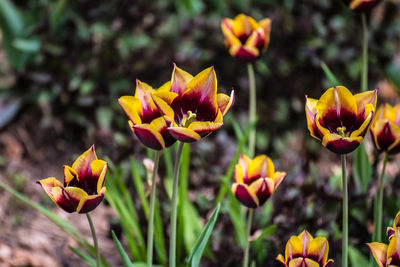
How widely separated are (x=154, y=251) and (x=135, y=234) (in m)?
0.10

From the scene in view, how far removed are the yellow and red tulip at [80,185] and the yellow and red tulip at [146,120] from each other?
0.27ft

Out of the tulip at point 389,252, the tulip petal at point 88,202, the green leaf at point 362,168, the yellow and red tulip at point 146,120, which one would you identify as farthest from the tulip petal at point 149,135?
the green leaf at point 362,168

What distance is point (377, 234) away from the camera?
1052 mm

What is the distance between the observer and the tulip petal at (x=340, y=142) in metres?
0.75

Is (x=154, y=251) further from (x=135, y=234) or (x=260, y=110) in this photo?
(x=260, y=110)

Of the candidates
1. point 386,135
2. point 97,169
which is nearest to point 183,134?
point 97,169

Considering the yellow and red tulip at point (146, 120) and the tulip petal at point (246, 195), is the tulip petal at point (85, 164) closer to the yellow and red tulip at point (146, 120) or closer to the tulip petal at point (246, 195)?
the yellow and red tulip at point (146, 120)

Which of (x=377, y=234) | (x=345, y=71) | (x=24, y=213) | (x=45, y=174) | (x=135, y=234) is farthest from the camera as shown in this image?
(x=345, y=71)

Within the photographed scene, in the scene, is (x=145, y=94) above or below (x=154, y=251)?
above

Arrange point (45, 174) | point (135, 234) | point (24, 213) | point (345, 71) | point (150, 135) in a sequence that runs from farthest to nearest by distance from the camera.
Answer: point (345, 71) < point (45, 174) < point (24, 213) < point (135, 234) < point (150, 135)

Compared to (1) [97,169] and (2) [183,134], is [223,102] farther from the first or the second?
(1) [97,169]

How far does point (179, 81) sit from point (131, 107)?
0.30 feet

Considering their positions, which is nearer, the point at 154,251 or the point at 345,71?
the point at 154,251

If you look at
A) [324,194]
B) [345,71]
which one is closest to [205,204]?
[324,194]
